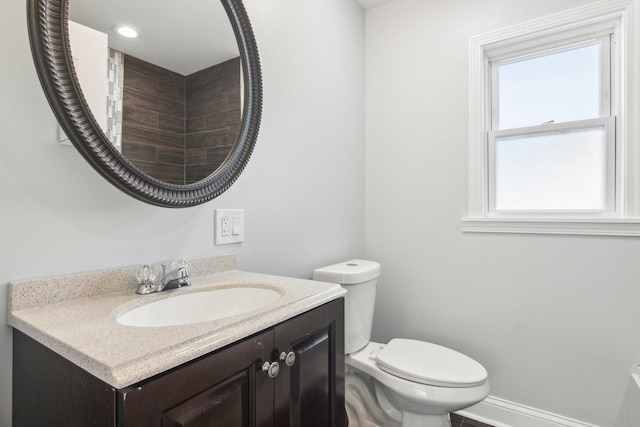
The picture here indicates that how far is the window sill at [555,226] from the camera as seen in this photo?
145 centimetres

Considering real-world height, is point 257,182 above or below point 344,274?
above

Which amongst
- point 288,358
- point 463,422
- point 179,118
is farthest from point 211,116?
point 463,422

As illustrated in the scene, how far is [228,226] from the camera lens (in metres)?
1.19

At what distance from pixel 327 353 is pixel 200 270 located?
0.50 metres

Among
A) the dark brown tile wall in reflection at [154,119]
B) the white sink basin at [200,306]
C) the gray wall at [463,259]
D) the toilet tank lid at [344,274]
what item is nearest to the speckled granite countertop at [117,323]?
the white sink basin at [200,306]

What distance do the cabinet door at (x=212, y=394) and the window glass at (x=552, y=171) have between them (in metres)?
1.64

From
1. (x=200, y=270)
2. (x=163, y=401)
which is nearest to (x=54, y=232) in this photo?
(x=200, y=270)

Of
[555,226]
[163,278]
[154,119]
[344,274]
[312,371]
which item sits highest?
[154,119]

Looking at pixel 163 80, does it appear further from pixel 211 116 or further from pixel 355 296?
pixel 355 296

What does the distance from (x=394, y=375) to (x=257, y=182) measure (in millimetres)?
999

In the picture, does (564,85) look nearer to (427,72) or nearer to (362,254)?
(427,72)

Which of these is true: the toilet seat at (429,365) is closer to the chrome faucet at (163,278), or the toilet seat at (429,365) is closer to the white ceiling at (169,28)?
the chrome faucet at (163,278)

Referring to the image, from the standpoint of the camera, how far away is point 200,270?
3.59ft

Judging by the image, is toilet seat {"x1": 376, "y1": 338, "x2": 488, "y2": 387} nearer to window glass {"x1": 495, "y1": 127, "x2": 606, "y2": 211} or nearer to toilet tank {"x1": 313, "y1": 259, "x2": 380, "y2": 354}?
toilet tank {"x1": 313, "y1": 259, "x2": 380, "y2": 354}
